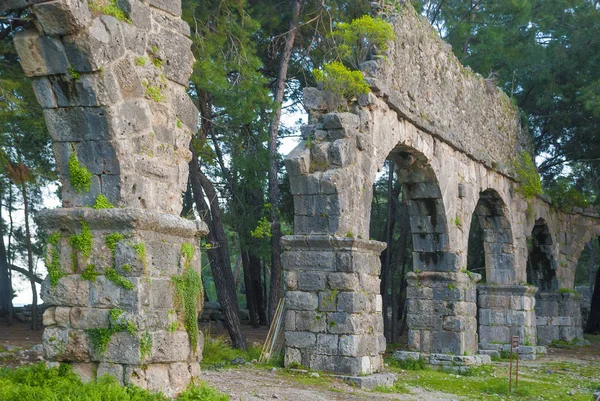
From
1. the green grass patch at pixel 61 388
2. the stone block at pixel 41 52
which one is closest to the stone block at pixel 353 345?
the green grass patch at pixel 61 388

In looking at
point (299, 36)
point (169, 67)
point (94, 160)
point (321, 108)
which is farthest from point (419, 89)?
point (94, 160)

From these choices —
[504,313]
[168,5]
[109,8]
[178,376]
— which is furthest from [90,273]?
[504,313]

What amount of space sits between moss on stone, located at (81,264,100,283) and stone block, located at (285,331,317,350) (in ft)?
15.5

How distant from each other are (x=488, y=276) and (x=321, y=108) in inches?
331

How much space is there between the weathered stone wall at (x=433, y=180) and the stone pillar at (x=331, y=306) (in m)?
0.06

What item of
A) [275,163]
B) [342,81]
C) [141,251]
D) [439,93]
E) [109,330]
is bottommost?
[109,330]

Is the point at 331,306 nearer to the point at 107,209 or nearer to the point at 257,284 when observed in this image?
the point at 107,209

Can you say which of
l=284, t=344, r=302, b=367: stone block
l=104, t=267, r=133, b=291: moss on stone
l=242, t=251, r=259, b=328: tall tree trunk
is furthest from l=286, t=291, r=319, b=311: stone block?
l=242, t=251, r=259, b=328: tall tree trunk

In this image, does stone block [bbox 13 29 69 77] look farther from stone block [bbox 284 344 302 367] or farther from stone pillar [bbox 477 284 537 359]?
stone pillar [bbox 477 284 537 359]

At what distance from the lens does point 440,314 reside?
13336mm

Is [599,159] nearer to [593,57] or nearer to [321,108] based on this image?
[593,57]

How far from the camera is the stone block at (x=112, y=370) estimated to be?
5699mm

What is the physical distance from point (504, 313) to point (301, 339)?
8.41 m

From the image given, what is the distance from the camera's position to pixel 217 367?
10320 mm
